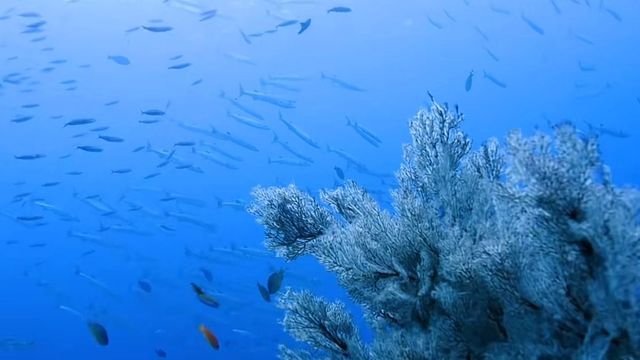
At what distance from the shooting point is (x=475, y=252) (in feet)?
8.42

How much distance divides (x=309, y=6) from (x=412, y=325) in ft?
107

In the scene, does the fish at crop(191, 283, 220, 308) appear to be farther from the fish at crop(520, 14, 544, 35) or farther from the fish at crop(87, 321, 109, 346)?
the fish at crop(520, 14, 544, 35)

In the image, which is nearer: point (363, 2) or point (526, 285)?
point (526, 285)

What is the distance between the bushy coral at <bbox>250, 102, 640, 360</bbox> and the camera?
2.03 m

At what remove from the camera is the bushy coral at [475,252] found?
6.64ft

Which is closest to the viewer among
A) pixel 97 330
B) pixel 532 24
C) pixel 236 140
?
pixel 97 330

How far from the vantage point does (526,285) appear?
237cm

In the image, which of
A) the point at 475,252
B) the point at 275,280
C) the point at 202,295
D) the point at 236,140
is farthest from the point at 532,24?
the point at 475,252

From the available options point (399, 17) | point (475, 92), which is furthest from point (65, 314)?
point (475, 92)

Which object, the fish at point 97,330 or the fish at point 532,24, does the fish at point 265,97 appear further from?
the fish at point 97,330

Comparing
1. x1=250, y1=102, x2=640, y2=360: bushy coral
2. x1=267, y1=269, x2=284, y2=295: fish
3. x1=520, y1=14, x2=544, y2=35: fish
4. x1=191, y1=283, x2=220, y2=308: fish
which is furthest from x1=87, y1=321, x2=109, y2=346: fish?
x1=520, y1=14, x2=544, y2=35: fish

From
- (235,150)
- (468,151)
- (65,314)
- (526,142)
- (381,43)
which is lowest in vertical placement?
(65,314)

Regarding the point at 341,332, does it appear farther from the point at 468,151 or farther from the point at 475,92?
the point at 475,92

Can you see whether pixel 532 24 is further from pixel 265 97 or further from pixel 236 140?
pixel 236 140
